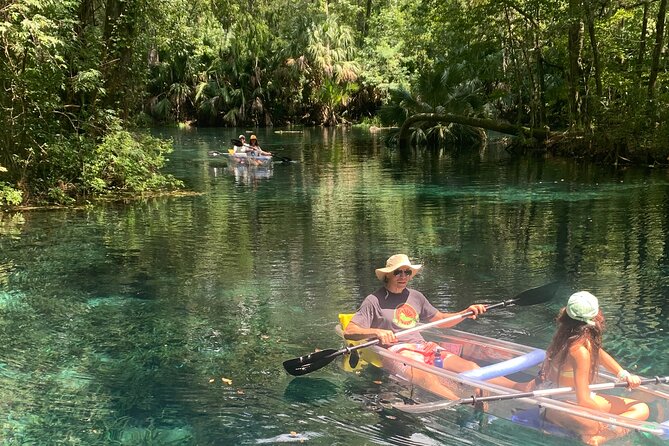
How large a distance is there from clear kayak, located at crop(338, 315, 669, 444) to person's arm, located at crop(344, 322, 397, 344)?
0.46ft

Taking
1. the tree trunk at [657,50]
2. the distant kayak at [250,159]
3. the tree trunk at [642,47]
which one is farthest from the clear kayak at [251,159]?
the tree trunk at [657,50]

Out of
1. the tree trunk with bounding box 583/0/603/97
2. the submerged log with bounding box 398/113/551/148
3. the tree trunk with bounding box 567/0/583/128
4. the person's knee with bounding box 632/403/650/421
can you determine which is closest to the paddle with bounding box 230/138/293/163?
the submerged log with bounding box 398/113/551/148

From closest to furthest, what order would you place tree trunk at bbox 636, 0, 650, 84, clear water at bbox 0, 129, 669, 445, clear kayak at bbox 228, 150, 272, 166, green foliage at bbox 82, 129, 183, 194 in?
clear water at bbox 0, 129, 669, 445, green foliage at bbox 82, 129, 183, 194, tree trunk at bbox 636, 0, 650, 84, clear kayak at bbox 228, 150, 272, 166

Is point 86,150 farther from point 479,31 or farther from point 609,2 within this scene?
point 479,31

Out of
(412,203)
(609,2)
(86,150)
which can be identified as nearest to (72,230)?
(86,150)

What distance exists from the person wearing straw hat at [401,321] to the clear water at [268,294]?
367 mm

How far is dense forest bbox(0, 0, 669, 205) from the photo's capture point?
16.0 m

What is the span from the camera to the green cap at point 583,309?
5418mm

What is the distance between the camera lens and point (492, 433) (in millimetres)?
5883

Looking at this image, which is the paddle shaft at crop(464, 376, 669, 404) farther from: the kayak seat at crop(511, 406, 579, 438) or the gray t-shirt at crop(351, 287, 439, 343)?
the gray t-shirt at crop(351, 287, 439, 343)

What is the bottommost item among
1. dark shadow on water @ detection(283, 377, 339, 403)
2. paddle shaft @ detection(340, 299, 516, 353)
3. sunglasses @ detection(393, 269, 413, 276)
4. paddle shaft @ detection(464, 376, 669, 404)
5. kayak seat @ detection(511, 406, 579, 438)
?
dark shadow on water @ detection(283, 377, 339, 403)

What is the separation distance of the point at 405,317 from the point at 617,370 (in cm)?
220

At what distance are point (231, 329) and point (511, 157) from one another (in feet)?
82.8

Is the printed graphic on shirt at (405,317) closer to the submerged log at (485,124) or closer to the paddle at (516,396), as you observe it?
the paddle at (516,396)
